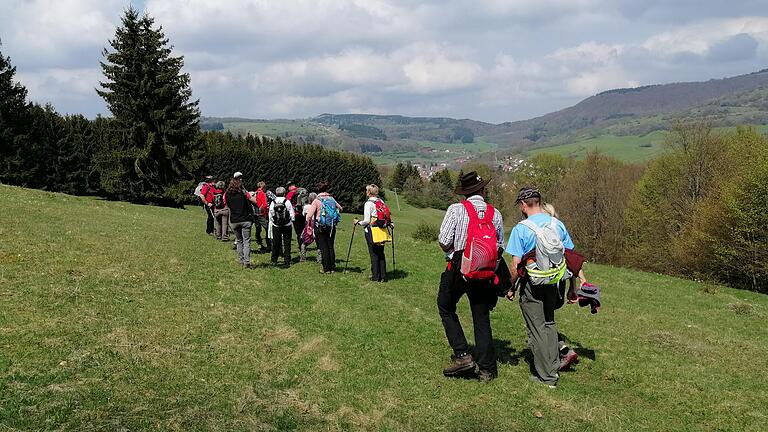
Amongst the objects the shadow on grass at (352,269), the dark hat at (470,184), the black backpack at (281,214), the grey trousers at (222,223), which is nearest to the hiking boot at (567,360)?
the dark hat at (470,184)

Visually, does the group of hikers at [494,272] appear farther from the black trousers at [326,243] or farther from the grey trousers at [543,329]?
the black trousers at [326,243]

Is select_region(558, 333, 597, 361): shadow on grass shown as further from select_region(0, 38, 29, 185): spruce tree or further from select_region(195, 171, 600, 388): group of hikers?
select_region(0, 38, 29, 185): spruce tree

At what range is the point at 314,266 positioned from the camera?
48.4 feet

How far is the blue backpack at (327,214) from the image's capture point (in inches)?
522

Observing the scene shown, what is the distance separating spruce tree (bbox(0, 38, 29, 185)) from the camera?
37094mm

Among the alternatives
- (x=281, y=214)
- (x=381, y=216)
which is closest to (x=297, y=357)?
(x=381, y=216)

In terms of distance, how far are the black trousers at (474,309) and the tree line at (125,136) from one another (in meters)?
40.4

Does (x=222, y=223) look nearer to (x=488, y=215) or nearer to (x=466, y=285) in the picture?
(x=466, y=285)

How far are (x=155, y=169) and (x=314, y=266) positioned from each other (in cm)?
3458

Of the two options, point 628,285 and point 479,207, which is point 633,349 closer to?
point 479,207

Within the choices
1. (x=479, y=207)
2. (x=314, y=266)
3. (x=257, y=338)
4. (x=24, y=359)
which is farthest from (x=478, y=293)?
(x=314, y=266)

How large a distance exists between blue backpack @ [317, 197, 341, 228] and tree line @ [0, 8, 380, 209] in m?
33.5

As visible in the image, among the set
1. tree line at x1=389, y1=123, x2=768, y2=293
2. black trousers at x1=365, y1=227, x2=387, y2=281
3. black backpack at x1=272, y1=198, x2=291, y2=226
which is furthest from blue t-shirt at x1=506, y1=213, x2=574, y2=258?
tree line at x1=389, y1=123, x2=768, y2=293

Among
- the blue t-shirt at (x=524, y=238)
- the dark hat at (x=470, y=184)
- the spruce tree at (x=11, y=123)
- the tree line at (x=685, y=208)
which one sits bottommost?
the tree line at (x=685, y=208)
